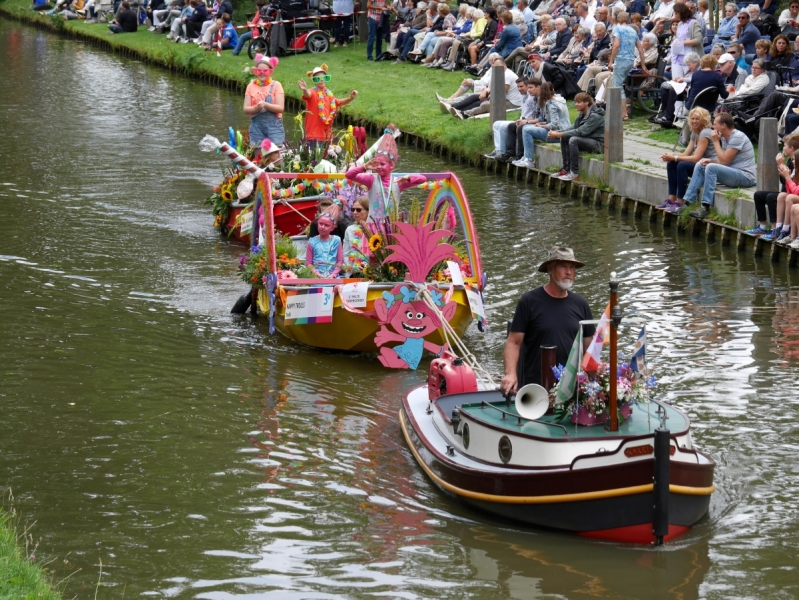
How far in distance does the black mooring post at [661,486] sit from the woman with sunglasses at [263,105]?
11.0 meters

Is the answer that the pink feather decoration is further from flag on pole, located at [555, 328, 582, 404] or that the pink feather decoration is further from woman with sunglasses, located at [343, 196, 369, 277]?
flag on pole, located at [555, 328, 582, 404]

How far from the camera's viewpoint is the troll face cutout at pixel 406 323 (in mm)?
11953

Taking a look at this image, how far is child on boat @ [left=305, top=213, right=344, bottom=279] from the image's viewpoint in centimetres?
1286

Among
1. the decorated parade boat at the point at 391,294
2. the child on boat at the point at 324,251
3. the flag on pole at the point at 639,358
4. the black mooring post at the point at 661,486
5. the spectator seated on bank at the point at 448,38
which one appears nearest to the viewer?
the black mooring post at the point at 661,486

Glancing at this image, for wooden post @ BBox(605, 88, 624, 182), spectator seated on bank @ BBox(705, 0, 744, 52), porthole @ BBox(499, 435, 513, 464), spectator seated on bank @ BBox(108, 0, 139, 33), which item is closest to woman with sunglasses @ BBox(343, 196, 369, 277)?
porthole @ BBox(499, 435, 513, 464)

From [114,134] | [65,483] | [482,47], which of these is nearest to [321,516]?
[65,483]

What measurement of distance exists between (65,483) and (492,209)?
11135 millimetres

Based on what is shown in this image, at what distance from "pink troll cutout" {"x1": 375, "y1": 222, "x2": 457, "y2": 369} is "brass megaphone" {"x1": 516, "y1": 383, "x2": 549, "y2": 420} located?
134 inches

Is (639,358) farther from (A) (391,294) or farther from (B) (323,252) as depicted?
(B) (323,252)

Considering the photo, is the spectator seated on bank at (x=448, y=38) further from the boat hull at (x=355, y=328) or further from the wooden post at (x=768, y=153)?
the boat hull at (x=355, y=328)

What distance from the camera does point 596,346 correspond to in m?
8.26

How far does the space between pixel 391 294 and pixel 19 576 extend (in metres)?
5.66

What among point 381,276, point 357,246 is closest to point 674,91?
point 357,246

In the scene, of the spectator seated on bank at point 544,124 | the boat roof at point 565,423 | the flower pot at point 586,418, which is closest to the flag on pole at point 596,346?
the flower pot at point 586,418
